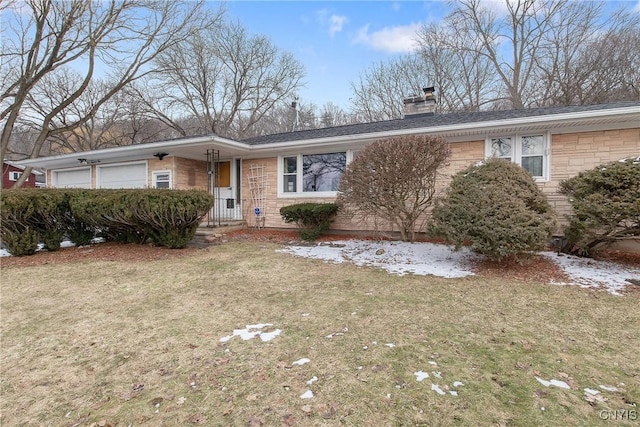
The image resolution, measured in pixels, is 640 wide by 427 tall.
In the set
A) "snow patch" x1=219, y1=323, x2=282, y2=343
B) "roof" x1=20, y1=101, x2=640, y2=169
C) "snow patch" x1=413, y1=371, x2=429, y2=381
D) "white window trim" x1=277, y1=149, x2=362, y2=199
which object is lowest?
"snow patch" x1=219, y1=323, x2=282, y2=343

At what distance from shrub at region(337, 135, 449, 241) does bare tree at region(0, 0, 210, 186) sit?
14.7 m

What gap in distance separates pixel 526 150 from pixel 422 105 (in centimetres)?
466

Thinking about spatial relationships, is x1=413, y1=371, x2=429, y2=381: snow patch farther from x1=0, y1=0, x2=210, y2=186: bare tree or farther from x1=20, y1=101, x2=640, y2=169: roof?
x1=0, y1=0, x2=210, y2=186: bare tree

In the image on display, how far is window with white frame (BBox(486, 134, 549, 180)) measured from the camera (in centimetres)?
758

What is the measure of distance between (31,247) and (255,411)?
25.1 feet

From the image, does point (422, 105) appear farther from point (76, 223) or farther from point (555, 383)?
point (76, 223)

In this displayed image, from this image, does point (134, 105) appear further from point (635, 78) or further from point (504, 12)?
point (635, 78)

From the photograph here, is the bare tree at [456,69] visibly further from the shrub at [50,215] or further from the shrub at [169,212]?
the shrub at [50,215]

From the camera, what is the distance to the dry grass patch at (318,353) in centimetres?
199

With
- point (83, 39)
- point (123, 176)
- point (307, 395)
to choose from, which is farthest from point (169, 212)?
point (83, 39)

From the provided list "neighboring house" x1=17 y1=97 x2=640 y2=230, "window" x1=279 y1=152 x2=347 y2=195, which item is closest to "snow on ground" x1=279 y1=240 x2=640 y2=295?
"neighboring house" x1=17 y1=97 x2=640 y2=230

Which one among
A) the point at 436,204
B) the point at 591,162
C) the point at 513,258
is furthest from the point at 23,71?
the point at 591,162

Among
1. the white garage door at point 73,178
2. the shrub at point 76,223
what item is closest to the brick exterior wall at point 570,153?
the shrub at point 76,223

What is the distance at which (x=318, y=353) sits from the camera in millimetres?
2658
